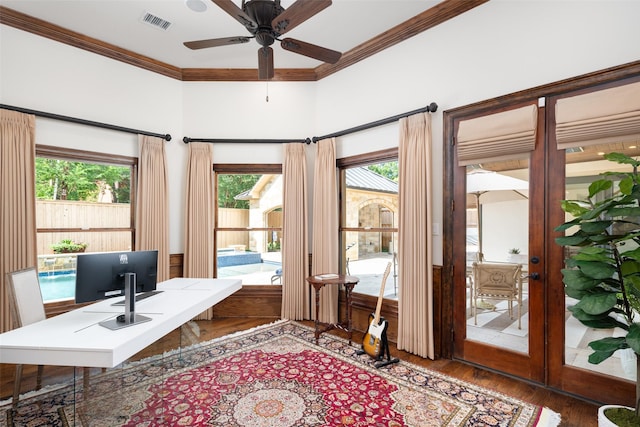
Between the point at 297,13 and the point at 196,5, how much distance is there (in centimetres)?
173

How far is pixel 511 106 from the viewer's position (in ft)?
9.39

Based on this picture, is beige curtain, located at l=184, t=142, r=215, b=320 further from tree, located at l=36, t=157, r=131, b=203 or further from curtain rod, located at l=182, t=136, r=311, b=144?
tree, located at l=36, t=157, r=131, b=203

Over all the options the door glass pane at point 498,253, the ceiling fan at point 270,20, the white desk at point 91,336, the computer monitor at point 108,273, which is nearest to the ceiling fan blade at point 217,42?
the ceiling fan at point 270,20

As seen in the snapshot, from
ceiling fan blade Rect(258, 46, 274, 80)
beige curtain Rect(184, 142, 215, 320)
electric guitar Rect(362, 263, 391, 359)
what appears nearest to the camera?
ceiling fan blade Rect(258, 46, 274, 80)

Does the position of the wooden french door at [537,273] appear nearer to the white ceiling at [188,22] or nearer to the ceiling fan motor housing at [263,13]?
the white ceiling at [188,22]

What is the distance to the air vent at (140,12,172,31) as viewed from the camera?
3.44m

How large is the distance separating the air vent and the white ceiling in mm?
46

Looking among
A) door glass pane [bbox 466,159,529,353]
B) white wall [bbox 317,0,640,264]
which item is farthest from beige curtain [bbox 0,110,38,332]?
door glass pane [bbox 466,159,529,353]

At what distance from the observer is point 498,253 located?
299 cm

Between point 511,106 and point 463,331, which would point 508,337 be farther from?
point 511,106

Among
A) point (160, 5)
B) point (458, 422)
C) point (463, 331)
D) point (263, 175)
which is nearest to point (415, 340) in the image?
point (463, 331)

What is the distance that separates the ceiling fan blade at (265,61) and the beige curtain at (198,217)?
79.9 inches

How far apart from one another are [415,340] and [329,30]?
11.6 feet

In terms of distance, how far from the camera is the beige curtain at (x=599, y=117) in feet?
7.24
